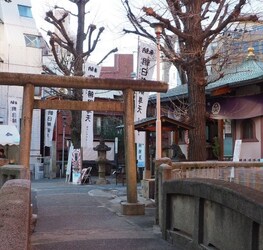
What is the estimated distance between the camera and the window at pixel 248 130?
1723cm

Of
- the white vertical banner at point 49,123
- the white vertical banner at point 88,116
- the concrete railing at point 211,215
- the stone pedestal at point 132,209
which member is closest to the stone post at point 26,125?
the stone pedestal at point 132,209

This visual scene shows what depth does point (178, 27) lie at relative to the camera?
15.0 m

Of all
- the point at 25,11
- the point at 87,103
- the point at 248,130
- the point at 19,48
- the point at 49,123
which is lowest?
the point at 248,130

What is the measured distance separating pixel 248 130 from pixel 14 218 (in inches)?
583

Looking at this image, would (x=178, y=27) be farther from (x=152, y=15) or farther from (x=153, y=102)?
(x=153, y=102)

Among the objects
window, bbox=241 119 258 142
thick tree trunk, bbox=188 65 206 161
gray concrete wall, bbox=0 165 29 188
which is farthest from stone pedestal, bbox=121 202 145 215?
window, bbox=241 119 258 142

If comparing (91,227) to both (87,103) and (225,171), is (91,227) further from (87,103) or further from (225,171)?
(87,103)

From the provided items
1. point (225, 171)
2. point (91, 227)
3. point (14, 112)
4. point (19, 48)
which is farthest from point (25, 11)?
point (225, 171)

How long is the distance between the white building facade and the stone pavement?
2032 cm

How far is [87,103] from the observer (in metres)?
13.5

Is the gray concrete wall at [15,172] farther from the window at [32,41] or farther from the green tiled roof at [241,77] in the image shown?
the window at [32,41]

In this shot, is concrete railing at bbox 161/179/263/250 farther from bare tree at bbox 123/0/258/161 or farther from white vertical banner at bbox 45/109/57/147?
white vertical banner at bbox 45/109/57/147

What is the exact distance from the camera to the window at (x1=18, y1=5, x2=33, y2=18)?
3811cm

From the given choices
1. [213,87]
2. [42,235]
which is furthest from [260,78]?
[42,235]
